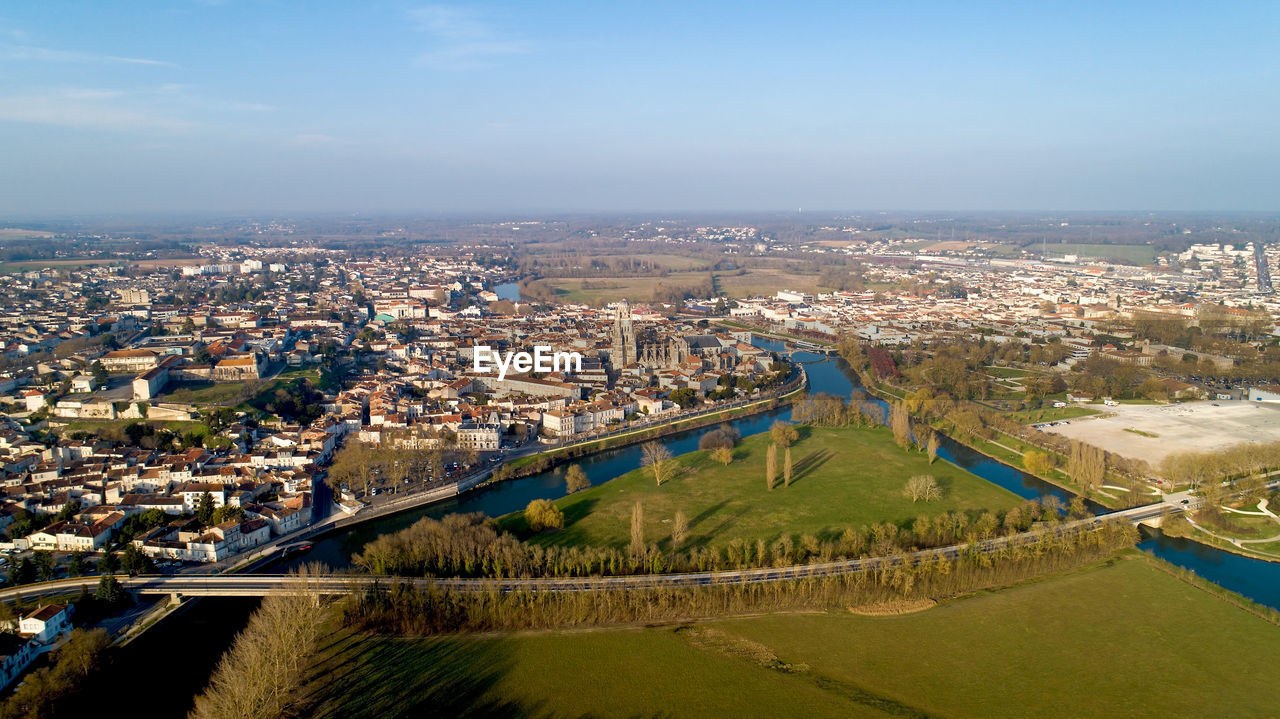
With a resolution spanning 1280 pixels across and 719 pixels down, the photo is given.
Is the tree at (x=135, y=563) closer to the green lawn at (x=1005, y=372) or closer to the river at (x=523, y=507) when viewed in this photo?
the river at (x=523, y=507)

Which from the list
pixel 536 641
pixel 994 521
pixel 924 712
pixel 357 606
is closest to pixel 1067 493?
pixel 994 521

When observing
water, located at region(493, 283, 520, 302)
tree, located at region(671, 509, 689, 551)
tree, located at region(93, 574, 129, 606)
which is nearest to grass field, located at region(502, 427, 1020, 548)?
tree, located at region(671, 509, 689, 551)

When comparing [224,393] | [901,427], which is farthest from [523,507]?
[224,393]

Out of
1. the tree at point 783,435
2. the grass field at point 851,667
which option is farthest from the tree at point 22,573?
the tree at point 783,435

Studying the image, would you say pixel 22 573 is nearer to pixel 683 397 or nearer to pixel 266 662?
pixel 266 662

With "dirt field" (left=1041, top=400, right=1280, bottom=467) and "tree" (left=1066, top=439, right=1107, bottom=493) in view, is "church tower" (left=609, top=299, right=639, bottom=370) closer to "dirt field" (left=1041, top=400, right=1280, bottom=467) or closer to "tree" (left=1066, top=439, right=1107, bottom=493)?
"dirt field" (left=1041, top=400, right=1280, bottom=467)
